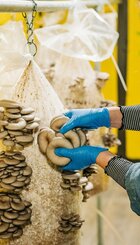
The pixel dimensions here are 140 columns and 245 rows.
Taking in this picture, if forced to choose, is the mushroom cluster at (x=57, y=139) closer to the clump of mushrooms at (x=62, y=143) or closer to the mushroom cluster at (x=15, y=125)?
the clump of mushrooms at (x=62, y=143)

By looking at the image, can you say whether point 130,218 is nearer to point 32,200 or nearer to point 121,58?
point 121,58

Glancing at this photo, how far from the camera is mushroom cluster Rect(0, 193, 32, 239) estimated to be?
5.74ft

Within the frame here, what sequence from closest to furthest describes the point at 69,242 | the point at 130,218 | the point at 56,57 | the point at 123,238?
the point at 69,242
the point at 56,57
the point at 123,238
the point at 130,218

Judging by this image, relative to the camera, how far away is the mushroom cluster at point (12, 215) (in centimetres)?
175

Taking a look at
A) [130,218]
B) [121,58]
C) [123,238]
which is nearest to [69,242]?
[123,238]

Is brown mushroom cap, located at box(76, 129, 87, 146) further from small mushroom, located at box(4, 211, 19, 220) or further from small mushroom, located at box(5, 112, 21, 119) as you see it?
small mushroom, located at box(4, 211, 19, 220)

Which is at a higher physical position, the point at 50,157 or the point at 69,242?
the point at 50,157

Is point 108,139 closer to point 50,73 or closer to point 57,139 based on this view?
point 50,73

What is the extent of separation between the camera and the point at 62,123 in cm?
189

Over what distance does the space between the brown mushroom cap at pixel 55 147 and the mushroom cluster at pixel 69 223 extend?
0.90 feet

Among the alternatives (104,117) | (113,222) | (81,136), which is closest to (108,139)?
(104,117)

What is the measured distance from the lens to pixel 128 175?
177 centimetres

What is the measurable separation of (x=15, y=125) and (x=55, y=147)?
25 cm

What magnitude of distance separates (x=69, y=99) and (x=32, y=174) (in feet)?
3.65
